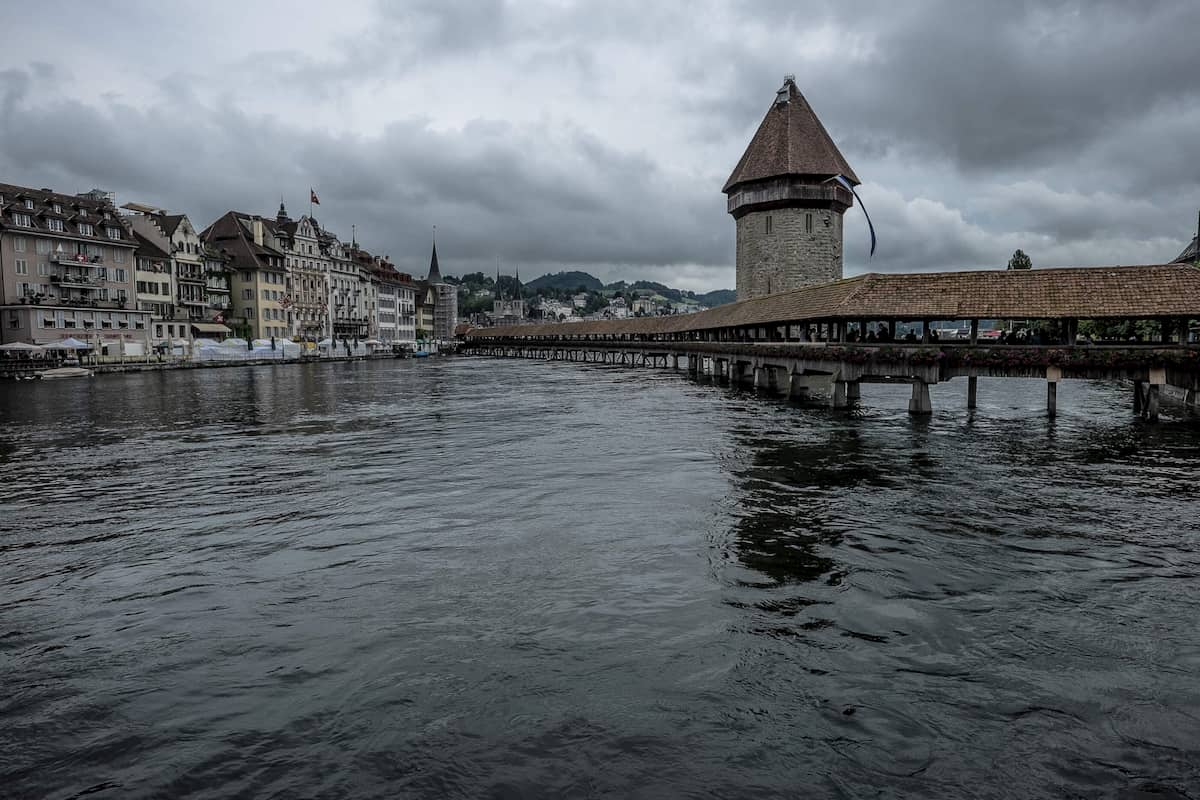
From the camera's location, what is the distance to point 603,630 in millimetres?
7781

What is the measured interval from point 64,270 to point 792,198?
5862cm

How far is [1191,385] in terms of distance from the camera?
23.6 metres

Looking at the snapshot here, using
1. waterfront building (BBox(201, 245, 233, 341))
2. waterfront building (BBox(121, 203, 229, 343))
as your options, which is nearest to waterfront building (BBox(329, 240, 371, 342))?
waterfront building (BBox(201, 245, 233, 341))

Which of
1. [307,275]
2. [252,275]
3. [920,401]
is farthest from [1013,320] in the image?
[307,275]

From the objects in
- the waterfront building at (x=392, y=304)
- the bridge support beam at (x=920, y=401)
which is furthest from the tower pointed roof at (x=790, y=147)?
the waterfront building at (x=392, y=304)

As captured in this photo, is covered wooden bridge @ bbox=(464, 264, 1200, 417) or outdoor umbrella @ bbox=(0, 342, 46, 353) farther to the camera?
outdoor umbrella @ bbox=(0, 342, 46, 353)

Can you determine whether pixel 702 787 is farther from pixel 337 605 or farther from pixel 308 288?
pixel 308 288

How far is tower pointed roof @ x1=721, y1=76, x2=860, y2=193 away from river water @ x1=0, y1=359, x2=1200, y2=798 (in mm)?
45744

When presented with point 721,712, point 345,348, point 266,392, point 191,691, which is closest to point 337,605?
point 191,691

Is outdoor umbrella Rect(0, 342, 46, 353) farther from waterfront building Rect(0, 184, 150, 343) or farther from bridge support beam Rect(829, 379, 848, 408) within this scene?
bridge support beam Rect(829, 379, 848, 408)

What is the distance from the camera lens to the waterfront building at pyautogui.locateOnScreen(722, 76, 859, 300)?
59.6 meters

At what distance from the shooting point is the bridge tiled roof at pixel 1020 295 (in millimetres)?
24000

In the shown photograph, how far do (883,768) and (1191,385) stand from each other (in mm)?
23936

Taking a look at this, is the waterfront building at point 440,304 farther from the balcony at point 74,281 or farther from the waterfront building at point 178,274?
the balcony at point 74,281
